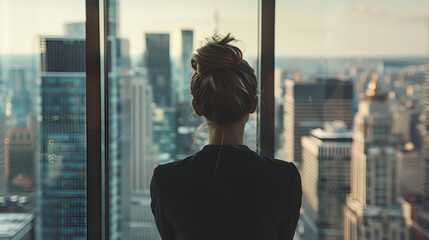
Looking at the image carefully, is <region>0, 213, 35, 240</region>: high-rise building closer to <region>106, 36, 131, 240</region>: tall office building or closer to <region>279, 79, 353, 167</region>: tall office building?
<region>106, 36, 131, 240</region>: tall office building

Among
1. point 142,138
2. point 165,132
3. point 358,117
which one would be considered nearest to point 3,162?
point 142,138

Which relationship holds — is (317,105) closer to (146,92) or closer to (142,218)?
(146,92)

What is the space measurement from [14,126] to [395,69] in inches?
78.4

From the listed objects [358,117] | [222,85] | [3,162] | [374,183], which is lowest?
[374,183]

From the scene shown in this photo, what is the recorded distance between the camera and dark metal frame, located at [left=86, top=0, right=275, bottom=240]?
198cm

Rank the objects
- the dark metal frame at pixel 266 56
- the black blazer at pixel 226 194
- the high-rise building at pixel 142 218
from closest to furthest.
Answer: the black blazer at pixel 226 194 → the dark metal frame at pixel 266 56 → the high-rise building at pixel 142 218

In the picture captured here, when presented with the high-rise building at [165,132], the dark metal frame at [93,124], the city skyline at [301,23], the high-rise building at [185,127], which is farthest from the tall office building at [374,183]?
the dark metal frame at [93,124]

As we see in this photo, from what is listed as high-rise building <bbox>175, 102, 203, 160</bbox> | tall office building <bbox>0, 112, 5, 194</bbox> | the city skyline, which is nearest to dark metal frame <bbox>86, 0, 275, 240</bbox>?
the city skyline

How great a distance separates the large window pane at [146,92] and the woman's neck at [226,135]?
3.46 ft

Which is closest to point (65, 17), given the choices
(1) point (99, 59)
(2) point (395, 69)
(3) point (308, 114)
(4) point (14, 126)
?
(1) point (99, 59)

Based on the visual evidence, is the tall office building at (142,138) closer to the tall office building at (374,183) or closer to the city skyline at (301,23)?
the city skyline at (301,23)

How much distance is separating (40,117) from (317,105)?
4.68 ft

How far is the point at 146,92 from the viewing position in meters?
2.23

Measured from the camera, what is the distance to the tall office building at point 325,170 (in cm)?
217
